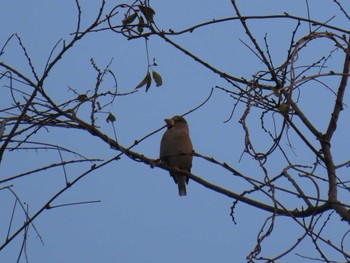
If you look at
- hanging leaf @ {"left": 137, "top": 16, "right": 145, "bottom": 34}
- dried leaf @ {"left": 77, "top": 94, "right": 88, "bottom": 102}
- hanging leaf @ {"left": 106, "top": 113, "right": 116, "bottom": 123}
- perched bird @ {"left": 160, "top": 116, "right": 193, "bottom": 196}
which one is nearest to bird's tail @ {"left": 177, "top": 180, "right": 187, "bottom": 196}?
perched bird @ {"left": 160, "top": 116, "right": 193, "bottom": 196}

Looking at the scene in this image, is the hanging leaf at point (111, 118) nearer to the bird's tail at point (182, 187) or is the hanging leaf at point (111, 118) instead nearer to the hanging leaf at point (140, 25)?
the hanging leaf at point (140, 25)

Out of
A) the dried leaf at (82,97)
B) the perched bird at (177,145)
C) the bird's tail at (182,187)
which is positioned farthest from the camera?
the bird's tail at (182,187)

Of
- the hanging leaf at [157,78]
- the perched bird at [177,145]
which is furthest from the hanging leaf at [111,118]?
the perched bird at [177,145]

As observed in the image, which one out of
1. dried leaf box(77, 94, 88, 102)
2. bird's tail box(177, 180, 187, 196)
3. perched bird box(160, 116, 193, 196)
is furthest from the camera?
bird's tail box(177, 180, 187, 196)

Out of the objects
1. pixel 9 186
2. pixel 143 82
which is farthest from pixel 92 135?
pixel 9 186

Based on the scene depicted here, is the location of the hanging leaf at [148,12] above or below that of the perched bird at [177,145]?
below

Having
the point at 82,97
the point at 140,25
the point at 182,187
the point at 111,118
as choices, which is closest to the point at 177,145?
the point at 182,187

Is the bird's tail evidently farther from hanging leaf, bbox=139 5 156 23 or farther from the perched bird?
hanging leaf, bbox=139 5 156 23

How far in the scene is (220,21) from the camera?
9.60ft

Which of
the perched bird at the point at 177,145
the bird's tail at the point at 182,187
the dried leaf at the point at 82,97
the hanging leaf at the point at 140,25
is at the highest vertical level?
the perched bird at the point at 177,145

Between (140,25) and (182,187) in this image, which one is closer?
(140,25)

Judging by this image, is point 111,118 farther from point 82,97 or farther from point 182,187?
point 182,187

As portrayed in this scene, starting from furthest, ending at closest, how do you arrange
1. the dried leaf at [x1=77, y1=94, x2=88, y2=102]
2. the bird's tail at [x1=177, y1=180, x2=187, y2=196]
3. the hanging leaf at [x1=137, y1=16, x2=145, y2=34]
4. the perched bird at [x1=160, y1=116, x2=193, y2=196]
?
the bird's tail at [x1=177, y1=180, x2=187, y2=196] → the perched bird at [x1=160, y1=116, x2=193, y2=196] → the hanging leaf at [x1=137, y1=16, x2=145, y2=34] → the dried leaf at [x1=77, y1=94, x2=88, y2=102]

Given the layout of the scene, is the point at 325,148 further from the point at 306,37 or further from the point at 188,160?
the point at 188,160
